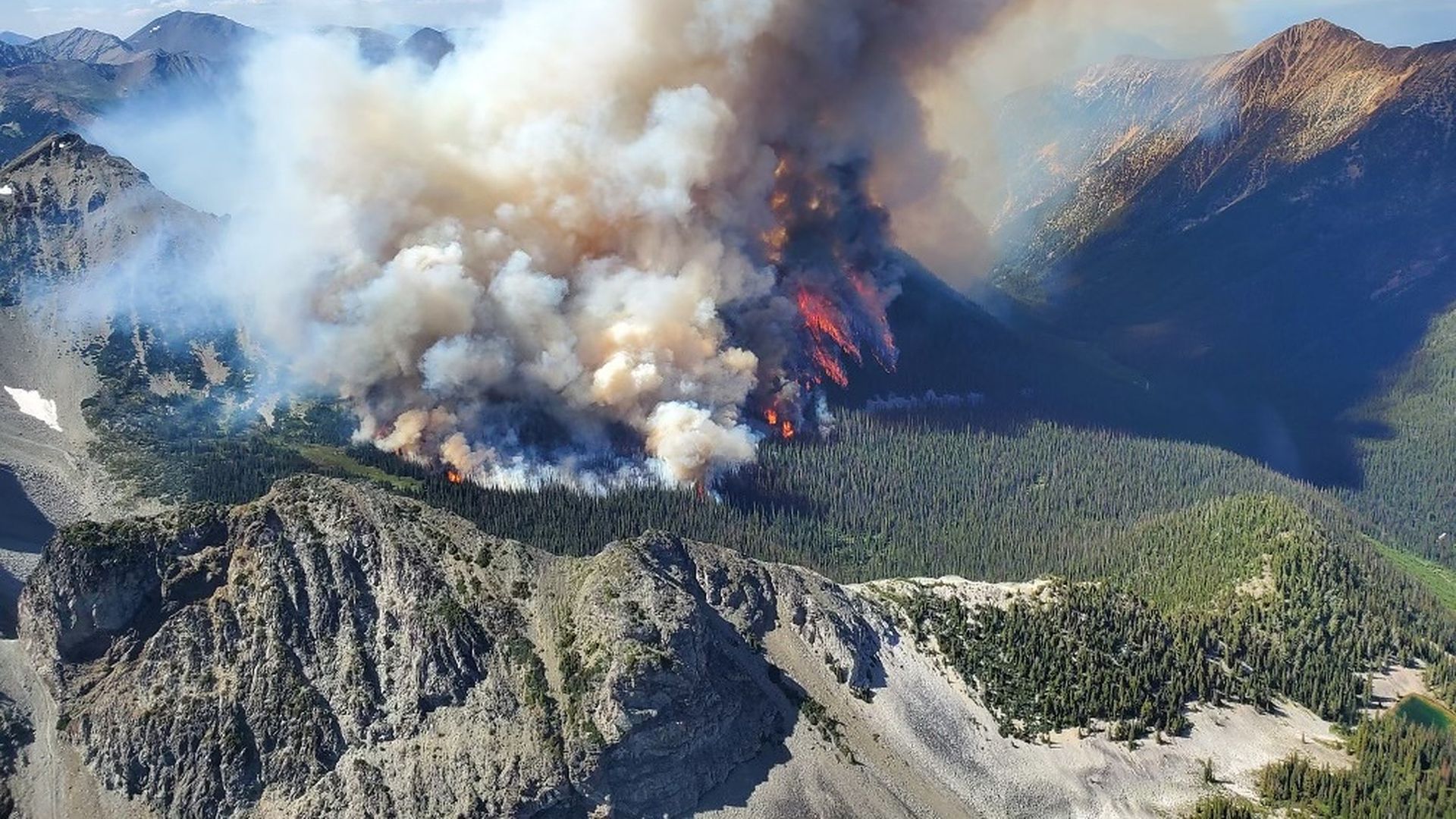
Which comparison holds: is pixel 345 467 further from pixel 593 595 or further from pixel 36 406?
pixel 593 595

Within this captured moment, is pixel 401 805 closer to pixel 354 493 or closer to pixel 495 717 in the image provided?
pixel 495 717

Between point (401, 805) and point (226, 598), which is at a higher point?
point (226, 598)

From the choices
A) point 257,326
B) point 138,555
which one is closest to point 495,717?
point 138,555

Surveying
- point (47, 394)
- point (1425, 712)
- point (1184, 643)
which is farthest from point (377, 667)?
point (1425, 712)

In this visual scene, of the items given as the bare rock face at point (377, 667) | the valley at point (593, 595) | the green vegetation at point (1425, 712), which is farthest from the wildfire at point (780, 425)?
the green vegetation at point (1425, 712)

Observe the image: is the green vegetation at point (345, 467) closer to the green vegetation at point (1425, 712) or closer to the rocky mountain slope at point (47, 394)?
the rocky mountain slope at point (47, 394)

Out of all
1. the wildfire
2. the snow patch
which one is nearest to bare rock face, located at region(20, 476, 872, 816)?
the snow patch
